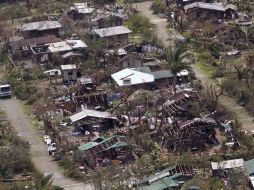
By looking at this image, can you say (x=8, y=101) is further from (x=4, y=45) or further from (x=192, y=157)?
(x=192, y=157)

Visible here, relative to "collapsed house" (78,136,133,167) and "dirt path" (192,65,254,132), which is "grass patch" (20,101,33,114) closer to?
"collapsed house" (78,136,133,167)

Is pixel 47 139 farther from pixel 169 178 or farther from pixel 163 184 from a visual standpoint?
pixel 163 184

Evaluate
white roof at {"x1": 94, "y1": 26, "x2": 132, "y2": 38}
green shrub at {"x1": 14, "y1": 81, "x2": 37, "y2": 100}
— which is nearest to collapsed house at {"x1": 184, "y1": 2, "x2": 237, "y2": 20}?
white roof at {"x1": 94, "y1": 26, "x2": 132, "y2": 38}

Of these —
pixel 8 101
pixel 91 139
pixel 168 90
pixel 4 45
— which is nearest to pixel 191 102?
pixel 168 90

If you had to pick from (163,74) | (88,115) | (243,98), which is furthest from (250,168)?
(163,74)

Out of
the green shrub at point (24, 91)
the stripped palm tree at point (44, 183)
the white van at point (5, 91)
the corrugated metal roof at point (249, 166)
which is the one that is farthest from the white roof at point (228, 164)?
the white van at point (5, 91)

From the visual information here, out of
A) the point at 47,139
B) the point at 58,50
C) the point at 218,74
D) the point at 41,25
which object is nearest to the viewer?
the point at 47,139
